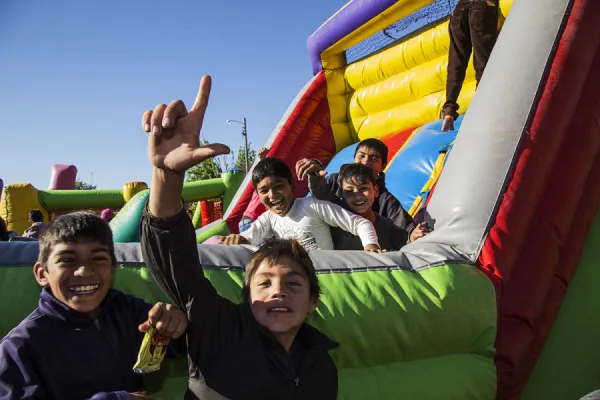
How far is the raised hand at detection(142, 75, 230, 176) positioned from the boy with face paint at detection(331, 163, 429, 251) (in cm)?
128

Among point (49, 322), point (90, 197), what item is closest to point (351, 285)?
point (49, 322)

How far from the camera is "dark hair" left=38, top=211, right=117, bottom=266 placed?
3.32 feet

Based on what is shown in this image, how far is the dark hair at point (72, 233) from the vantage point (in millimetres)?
1013

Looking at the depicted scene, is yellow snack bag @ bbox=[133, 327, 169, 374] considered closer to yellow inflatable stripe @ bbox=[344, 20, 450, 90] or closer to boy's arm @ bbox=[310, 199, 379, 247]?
boy's arm @ bbox=[310, 199, 379, 247]

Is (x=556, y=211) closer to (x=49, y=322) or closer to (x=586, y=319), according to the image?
(x=586, y=319)

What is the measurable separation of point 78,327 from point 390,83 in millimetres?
3555

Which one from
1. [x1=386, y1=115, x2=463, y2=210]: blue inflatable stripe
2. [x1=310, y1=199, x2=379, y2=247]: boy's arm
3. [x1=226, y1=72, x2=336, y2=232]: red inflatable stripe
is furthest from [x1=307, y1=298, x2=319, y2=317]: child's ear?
[x1=226, y1=72, x2=336, y2=232]: red inflatable stripe

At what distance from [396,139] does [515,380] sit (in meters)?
2.48

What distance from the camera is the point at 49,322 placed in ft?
3.15

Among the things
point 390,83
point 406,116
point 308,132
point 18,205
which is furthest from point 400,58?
point 18,205

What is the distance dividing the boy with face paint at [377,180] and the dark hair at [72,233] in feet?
4.09

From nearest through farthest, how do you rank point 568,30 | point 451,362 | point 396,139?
point 451,362 → point 568,30 → point 396,139

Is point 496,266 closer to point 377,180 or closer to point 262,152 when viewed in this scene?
point 377,180

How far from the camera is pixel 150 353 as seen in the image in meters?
0.91
